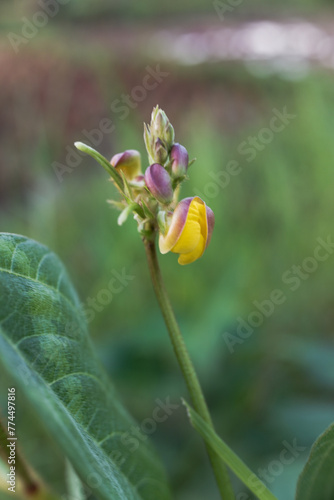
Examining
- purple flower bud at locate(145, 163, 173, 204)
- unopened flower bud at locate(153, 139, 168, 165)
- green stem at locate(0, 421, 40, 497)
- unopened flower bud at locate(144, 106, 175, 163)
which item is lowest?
green stem at locate(0, 421, 40, 497)

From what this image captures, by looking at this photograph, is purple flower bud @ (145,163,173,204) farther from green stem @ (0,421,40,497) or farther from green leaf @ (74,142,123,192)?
green stem @ (0,421,40,497)

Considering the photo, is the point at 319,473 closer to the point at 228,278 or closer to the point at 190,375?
the point at 190,375

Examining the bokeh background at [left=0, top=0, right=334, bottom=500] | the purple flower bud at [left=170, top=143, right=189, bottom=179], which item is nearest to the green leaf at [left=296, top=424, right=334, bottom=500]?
the purple flower bud at [left=170, top=143, right=189, bottom=179]

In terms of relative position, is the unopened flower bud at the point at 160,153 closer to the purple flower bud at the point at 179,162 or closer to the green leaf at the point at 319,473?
the purple flower bud at the point at 179,162

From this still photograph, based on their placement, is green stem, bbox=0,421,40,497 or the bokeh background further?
the bokeh background

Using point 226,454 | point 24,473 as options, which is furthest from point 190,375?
point 24,473

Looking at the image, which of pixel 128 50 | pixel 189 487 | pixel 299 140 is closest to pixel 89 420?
pixel 189 487
